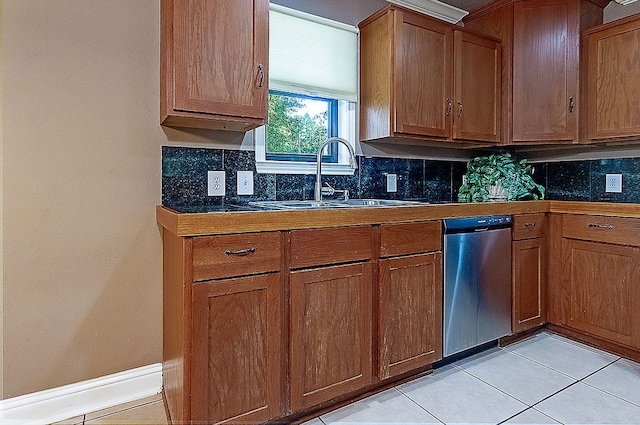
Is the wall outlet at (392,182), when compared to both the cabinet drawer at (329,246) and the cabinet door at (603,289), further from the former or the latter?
the cabinet door at (603,289)

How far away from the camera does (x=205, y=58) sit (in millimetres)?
1755

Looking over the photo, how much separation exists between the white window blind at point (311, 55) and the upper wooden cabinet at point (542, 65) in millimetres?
1169

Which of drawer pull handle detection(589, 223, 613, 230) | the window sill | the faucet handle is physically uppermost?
the window sill

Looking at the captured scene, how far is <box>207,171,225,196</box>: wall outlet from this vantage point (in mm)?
2102

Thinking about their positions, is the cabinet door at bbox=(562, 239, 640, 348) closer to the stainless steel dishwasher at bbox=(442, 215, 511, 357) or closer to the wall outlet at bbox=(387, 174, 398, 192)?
the stainless steel dishwasher at bbox=(442, 215, 511, 357)

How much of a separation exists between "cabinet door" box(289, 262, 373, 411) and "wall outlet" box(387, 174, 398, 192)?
108 cm

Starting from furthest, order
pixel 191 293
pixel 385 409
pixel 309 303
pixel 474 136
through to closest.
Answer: pixel 474 136
pixel 385 409
pixel 309 303
pixel 191 293

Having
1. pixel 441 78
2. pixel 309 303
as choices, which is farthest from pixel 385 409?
pixel 441 78

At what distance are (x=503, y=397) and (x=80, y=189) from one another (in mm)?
Answer: 2277

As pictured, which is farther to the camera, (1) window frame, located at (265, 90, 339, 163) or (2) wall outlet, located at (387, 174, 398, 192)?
(2) wall outlet, located at (387, 174, 398, 192)

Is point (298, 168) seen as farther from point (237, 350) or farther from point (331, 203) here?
point (237, 350)

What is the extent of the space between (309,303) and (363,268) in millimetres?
320

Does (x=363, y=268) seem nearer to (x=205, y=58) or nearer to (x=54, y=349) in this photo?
(x=205, y=58)

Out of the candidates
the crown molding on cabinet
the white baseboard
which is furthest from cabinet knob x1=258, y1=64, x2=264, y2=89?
the white baseboard
